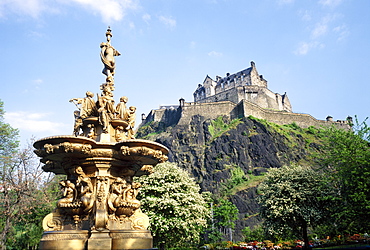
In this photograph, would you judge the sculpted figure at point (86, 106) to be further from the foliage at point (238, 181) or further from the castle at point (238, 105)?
the castle at point (238, 105)

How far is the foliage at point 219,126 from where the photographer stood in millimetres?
68375

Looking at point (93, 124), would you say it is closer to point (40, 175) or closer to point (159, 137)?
point (40, 175)

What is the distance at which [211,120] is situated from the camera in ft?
235

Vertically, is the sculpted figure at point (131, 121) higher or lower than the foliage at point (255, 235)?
higher

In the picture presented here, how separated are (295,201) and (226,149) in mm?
42473

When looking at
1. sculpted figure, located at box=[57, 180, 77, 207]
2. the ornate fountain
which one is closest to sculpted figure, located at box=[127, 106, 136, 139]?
the ornate fountain

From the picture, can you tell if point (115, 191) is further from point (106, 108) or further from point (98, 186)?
point (106, 108)

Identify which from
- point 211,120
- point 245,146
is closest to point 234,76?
point 211,120

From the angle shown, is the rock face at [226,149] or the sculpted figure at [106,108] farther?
the rock face at [226,149]

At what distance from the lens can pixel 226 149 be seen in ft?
206

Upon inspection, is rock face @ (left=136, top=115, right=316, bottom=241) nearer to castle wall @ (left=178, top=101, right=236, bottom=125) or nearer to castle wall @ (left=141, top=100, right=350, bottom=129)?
castle wall @ (left=178, top=101, right=236, bottom=125)

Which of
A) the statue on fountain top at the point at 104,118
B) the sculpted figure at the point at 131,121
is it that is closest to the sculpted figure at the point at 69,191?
the statue on fountain top at the point at 104,118

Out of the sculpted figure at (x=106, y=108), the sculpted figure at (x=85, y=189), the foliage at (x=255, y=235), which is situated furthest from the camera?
the foliage at (x=255, y=235)

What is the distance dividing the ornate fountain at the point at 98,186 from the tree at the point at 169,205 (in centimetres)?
1039
